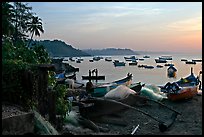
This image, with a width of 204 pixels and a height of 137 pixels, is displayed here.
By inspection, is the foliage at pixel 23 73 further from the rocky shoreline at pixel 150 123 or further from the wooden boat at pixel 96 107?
the wooden boat at pixel 96 107

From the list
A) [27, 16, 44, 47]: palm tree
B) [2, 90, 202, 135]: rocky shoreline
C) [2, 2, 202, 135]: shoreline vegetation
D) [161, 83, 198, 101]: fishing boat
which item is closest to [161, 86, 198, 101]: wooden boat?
[161, 83, 198, 101]: fishing boat

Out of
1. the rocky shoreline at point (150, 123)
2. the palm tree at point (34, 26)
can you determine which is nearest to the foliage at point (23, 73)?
the rocky shoreline at point (150, 123)

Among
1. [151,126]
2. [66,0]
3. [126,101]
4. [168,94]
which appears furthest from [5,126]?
[168,94]

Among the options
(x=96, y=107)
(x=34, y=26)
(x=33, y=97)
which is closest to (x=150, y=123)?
(x=96, y=107)

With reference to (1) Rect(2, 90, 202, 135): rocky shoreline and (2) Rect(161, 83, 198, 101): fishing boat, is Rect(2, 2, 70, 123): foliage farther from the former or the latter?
(2) Rect(161, 83, 198, 101): fishing boat

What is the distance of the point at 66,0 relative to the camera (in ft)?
8.72

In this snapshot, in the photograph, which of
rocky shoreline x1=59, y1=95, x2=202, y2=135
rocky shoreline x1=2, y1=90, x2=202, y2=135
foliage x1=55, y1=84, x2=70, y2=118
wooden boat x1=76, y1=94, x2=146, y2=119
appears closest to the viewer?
foliage x1=55, y1=84, x2=70, y2=118

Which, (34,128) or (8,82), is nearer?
(34,128)

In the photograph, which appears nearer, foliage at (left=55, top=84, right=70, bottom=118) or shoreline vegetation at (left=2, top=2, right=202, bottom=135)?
shoreline vegetation at (left=2, top=2, right=202, bottom=135)

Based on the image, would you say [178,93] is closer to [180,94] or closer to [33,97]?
[180,94]

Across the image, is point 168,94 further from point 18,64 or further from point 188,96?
point 18,64

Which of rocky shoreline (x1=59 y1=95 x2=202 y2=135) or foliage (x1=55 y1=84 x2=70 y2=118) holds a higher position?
foliage (x1=55 y1=84 x2=70 y2=118)

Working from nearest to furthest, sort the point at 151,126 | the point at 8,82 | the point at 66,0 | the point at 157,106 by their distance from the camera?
1. the point at 66,0
2. the point at 8,82
3. the point at 151,126
4. the point at 157,106

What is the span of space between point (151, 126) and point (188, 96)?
6.54m
